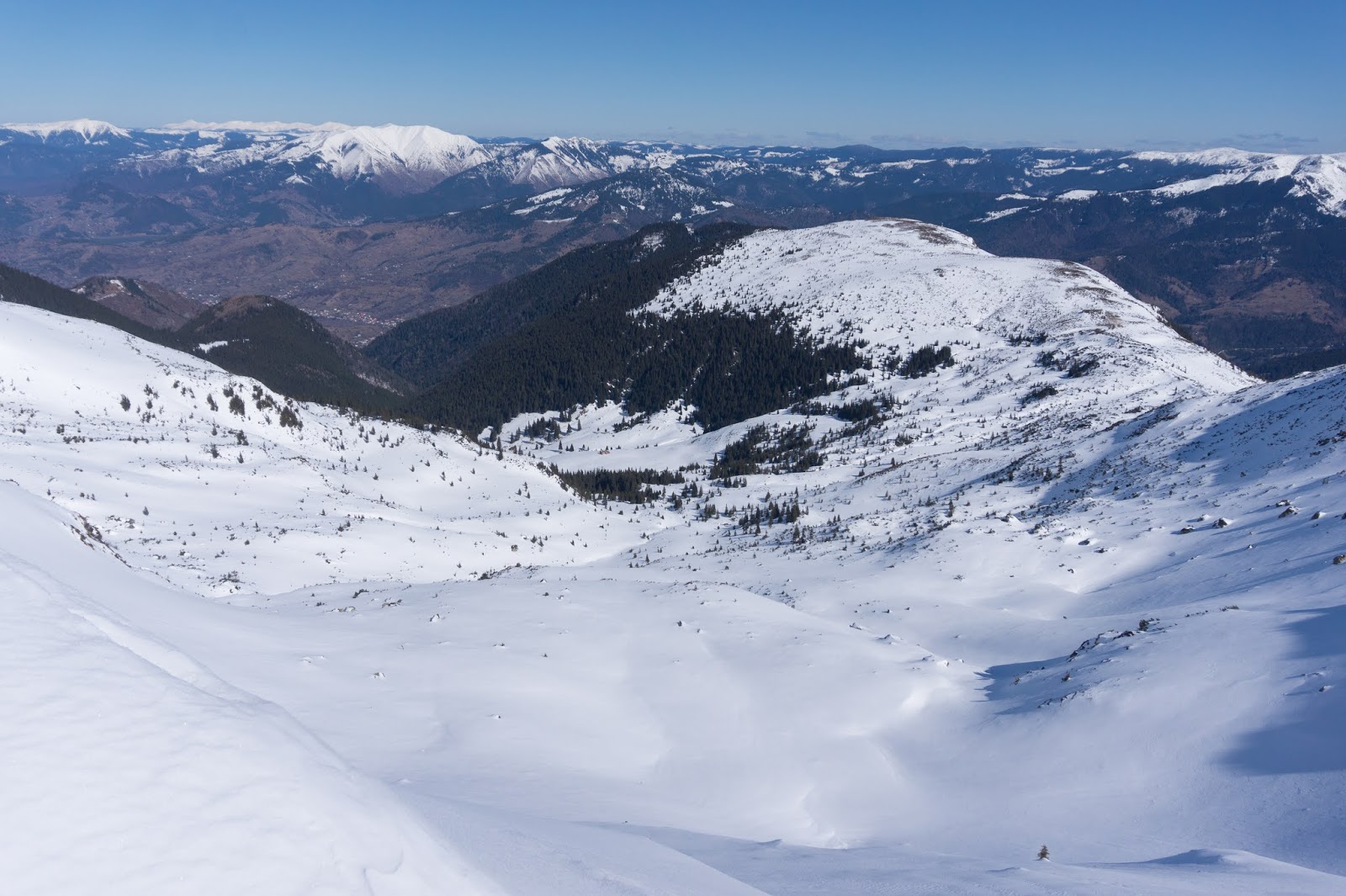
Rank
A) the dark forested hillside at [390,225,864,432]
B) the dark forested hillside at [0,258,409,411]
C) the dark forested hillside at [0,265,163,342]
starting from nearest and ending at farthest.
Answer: the dark forested hillside at [390,225,864,432]
the dark forested hillside at [0,258,409,411]
the dark forested hillside at [0,265,163,342]

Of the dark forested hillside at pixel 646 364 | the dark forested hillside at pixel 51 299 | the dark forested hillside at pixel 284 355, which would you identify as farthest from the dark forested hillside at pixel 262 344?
the dark forested hillside at pixel 646 364

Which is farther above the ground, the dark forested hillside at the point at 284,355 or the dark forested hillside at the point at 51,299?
the dark forested hillside at the point at 51,299

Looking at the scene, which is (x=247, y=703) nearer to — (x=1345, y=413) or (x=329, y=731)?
(x=329, y=731)

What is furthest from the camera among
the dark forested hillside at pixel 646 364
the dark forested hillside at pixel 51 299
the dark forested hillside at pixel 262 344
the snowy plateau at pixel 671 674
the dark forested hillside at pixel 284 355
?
the dark forested hillside at pixel 51 299

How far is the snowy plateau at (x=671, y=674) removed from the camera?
780 cm

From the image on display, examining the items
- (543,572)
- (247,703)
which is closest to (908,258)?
(543,572)

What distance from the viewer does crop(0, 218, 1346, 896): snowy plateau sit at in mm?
7801

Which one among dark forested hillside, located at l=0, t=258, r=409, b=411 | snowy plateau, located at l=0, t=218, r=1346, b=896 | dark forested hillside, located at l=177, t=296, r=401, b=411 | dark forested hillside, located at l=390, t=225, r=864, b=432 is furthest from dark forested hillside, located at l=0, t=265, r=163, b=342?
snowy plateau, located at l=0, t=218, r=1346, b=896

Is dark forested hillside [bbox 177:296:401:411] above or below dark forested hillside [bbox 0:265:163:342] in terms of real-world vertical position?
below

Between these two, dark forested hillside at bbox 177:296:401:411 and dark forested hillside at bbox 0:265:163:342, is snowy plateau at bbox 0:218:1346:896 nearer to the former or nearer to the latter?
dark forested hillside at bbox 177:296:401:411

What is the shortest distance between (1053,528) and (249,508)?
4027 centimetres

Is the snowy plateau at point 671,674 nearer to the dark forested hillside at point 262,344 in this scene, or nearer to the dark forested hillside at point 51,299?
the dark forested hillside at point 262,344

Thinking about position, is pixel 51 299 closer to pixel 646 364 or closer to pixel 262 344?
pixel 262 344

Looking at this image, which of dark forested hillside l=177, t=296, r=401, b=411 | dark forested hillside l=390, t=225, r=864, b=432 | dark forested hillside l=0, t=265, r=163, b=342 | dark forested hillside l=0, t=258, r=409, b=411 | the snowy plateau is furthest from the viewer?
dark forested hillside l=0, t=265, r=163, b=342
